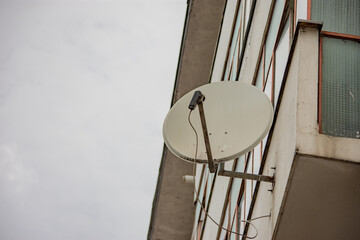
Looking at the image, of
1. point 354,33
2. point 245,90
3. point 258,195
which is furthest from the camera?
point 258,195

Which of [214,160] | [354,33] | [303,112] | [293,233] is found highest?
[354,33]

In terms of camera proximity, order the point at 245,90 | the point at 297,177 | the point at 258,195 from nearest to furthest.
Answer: the point at 297,177, the point at 245,90, the point at 258,195

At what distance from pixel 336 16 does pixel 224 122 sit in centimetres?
164

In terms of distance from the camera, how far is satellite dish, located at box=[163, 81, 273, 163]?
20.3 ft

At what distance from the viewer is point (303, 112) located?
18.2ft

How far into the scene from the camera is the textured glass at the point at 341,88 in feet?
18.4

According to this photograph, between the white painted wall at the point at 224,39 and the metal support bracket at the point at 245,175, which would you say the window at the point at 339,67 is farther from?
the white painted wall at the point at 224,39

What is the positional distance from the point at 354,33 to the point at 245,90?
1.27m

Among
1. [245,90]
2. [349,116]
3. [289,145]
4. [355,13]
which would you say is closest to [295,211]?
[289,145]

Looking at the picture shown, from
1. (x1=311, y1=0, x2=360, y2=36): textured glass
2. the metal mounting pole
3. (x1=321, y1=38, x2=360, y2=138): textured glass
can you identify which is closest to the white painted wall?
(x1=311, y1=0, x2=360, y2=36): textured glass

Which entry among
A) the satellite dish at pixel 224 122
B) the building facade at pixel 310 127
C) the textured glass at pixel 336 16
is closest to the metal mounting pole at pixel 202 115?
the satellite dish at pixel 224 122

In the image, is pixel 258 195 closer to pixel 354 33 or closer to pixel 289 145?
pixel 289 145

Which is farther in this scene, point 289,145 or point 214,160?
point 214,160

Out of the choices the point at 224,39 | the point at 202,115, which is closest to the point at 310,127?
the point at 202,115
